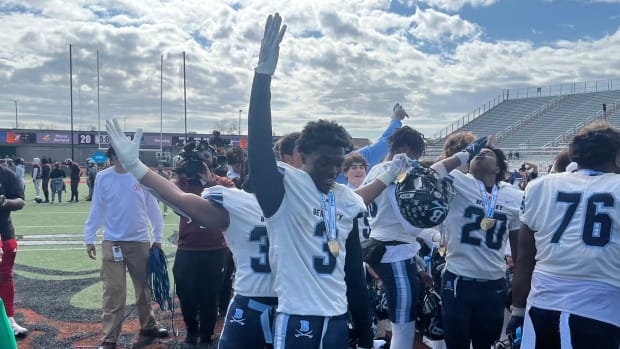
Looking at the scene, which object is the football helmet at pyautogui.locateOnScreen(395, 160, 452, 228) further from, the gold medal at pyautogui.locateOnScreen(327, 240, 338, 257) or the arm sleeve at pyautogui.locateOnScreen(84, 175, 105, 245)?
the arm sleeve at pyautogui.locateOnScreen(84, 175, 105, 245)

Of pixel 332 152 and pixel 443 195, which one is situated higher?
pixel 332 152

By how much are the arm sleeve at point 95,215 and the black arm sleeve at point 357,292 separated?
3412mm

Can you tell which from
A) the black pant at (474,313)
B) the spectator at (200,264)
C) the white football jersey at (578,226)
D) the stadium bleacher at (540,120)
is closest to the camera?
the white football jersey at (578,226)

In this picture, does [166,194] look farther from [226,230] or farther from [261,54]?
[261,54]

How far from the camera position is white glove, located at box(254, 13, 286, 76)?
2.24 m

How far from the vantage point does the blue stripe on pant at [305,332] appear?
2342 millimetres

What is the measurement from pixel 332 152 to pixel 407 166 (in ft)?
3.35

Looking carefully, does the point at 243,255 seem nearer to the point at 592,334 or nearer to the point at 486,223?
the point at 486,223

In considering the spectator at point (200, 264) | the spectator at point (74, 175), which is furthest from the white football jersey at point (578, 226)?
the spectator at point (74, 175)

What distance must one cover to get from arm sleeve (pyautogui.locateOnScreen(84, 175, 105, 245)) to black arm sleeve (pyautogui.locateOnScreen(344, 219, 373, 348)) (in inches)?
134

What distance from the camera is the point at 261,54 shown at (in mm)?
2254

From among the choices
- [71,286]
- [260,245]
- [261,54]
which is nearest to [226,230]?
[260,245]

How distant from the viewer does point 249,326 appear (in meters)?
2.89

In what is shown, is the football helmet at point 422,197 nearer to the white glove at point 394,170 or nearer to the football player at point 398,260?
the white glove at point 394,170
